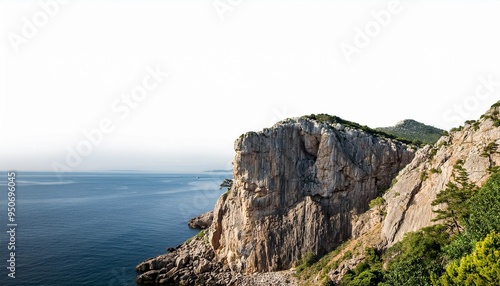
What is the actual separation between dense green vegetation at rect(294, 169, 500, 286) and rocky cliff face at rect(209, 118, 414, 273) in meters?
12.1

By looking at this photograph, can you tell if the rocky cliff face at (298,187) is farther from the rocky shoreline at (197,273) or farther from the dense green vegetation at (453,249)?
the dense green vegetation at (453,249)

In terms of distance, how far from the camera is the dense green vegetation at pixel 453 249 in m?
20.7

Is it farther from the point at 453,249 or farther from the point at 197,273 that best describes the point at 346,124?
the point at 197,273

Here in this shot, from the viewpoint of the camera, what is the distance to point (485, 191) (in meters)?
27.5

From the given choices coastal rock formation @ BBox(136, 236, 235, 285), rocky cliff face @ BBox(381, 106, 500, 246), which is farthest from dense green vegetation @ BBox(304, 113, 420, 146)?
coastal rock formation @ BBox(136, 236, 235, 285)

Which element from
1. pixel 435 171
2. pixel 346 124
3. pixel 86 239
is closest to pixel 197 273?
pixel 86 239

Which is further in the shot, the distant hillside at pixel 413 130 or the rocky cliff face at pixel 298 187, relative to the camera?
the distant hillside at pixel 413 130

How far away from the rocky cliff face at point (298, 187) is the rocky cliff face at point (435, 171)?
740 cm

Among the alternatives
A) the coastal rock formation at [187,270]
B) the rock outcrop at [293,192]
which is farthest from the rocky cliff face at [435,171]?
the coastal rock formation at [187,270]

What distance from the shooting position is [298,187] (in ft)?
176

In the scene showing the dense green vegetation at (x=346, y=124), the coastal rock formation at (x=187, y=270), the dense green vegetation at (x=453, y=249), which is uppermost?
the dense green vegetation at (x=346, y=124)

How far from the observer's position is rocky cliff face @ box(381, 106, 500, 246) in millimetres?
33438

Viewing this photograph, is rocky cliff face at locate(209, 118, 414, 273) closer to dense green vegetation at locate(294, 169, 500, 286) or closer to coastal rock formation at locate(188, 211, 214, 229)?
dense green vegetation at locate(294, 169, 500, 286)

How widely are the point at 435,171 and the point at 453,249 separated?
51.3 feet
